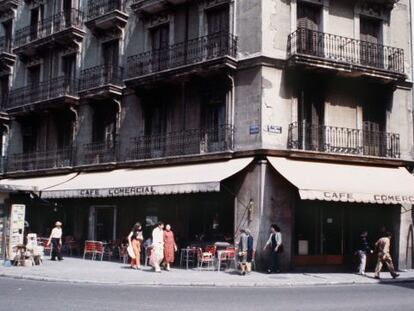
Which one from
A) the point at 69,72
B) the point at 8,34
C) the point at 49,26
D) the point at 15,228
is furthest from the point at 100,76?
the point at 8,34

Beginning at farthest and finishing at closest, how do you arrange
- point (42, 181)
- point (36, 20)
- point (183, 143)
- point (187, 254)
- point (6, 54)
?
1. point (6, 54)
2. point (36, 20)
3. point (42, 181)
4. point (183, 143)
5. point (187, 254)

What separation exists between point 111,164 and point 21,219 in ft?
18.0

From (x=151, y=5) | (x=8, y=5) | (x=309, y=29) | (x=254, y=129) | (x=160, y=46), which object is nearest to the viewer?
(x=254, y=129)

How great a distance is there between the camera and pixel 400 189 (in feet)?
63.9

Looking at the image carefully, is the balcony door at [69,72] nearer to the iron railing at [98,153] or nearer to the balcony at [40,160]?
the balcony at [40,160]

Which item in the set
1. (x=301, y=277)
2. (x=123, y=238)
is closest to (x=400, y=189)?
(x=301, y=277)

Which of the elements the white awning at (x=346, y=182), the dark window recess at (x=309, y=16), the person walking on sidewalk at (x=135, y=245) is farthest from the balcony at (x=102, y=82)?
the white awning at (x=346, y=182)

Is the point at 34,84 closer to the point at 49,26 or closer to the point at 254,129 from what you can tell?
the point at 49,26

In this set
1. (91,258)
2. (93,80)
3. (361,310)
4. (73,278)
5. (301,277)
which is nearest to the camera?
(361,310)

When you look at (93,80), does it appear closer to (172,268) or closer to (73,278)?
(172,268)

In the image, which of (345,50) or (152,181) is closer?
A: (152,181)

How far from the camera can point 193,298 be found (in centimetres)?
1204

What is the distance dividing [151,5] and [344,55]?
28.8 feet

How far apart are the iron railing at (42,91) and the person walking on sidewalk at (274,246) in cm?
1382
